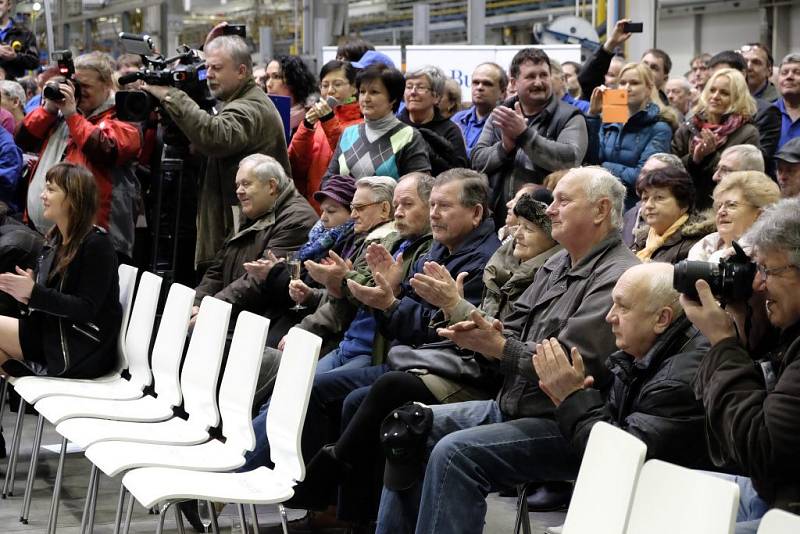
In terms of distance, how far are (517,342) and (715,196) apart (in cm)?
105

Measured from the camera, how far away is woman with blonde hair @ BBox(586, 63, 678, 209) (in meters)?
5.55

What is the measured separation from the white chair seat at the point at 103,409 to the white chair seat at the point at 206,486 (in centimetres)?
76

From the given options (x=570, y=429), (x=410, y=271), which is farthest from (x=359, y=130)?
(x=570, y=429)

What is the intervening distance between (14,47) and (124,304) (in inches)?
143

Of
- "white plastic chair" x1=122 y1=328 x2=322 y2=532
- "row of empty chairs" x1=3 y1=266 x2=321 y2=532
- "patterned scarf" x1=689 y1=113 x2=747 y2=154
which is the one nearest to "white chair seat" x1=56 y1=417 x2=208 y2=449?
"row of empty chairs" x1=3 y1=266 x2=321 y2=532

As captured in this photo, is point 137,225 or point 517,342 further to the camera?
point 137,225

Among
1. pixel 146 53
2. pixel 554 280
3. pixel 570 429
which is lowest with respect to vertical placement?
pixel 570 429

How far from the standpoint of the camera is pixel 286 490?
10.9 ft

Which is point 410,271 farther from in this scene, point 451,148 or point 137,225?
point 137,225

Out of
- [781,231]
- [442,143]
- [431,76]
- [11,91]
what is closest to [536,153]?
[442,143]

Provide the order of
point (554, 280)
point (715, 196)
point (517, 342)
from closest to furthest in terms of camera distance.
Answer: point (517, 342) → point (554, 280) → point (715, 196)

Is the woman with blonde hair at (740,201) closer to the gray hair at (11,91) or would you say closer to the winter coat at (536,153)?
the winter coat at (536,153)

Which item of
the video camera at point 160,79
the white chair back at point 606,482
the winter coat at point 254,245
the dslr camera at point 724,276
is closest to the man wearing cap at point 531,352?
the dslr camera at point 724,276

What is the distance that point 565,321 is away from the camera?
350cm
